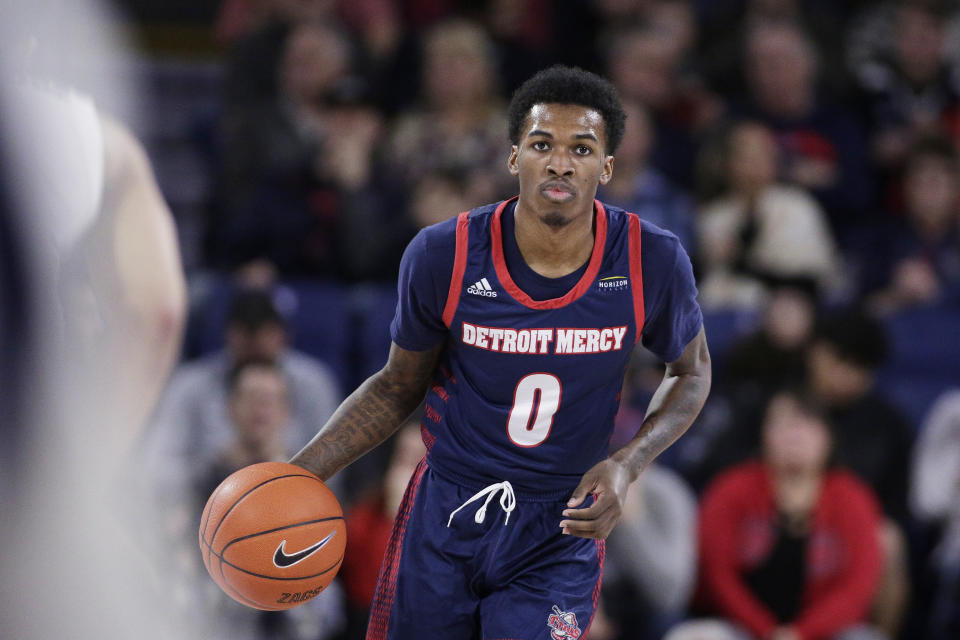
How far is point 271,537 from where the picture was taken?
10.8 ft

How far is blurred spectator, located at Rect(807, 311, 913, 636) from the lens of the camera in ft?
21.4

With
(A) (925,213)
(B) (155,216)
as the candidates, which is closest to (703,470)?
(A) (925,213)

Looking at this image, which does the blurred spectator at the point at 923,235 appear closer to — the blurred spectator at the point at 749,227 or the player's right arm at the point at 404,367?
the blurred spectator at the point at 749,227

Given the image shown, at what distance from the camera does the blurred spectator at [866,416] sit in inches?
257

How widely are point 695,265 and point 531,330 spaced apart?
166 inches

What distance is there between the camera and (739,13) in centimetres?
903

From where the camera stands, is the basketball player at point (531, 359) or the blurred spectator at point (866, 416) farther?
Answer: the blurred spectator at point (866, 416)

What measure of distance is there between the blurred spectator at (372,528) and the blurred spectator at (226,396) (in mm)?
576


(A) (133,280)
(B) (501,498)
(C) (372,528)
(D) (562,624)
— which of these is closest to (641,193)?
(C) (372,528)

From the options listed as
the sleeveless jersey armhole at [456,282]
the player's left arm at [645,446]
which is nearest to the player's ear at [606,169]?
the sleeveless jersey armhole at [456,282]

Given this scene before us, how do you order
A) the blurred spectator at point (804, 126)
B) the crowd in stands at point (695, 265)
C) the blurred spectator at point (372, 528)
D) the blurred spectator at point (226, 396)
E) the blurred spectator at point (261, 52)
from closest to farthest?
the blurred spectator at point (372, 528), the crowd in stands at point (695, 265), the blurred spectator at point (226, 396), the blurred spectator at point (261, 52), the blurred spectator at point (804, 126)

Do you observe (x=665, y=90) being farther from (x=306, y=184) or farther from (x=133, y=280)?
(x=133, y=280)

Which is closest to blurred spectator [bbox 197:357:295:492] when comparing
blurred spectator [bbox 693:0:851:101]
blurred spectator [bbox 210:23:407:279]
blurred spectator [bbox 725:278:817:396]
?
blurred spectator [bbox 210:23:407:279]

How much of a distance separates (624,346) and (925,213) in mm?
4963
